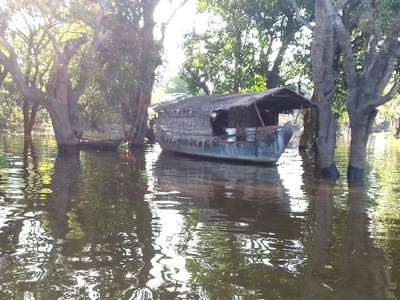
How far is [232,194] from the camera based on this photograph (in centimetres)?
1022

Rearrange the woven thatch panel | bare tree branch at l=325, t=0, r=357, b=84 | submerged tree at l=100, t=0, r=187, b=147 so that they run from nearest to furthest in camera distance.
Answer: bare tree branch at l=325, t=0, r=357, b=84
the woven thatch panel
submerged tree at l=100, t=0, r=187, b=147

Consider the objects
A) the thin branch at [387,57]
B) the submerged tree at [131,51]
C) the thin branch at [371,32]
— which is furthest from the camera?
the submerged tree at [131,51]

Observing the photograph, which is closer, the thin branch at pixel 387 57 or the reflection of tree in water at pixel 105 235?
the reflection of tree in water at pixel 105 235

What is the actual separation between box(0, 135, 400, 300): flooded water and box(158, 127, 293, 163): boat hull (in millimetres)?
5412

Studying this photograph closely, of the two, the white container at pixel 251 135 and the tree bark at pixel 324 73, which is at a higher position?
the tree bark at pixel 324 73

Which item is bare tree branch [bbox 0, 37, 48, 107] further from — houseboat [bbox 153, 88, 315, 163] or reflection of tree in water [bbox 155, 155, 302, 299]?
reflection of tree in water [bbox 155, 155, 302, 299]

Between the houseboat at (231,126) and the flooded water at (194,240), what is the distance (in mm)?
5629

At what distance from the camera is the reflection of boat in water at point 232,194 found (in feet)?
25.3

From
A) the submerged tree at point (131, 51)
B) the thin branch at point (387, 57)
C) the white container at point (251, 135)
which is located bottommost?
the white container at point (251, 135)

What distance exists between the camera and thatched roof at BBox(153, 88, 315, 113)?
54.2ft

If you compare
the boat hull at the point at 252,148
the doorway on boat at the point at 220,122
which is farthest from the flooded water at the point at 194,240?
the doorway on boat at the point at 220,122

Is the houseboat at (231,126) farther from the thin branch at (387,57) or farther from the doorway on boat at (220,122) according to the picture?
the thin branch at (387,57)

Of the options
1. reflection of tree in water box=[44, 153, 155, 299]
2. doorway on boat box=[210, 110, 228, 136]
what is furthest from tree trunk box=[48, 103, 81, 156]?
reflection of tree in water box=[44, 153, 155, 299]

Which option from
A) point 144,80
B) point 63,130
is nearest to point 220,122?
point 144,80
